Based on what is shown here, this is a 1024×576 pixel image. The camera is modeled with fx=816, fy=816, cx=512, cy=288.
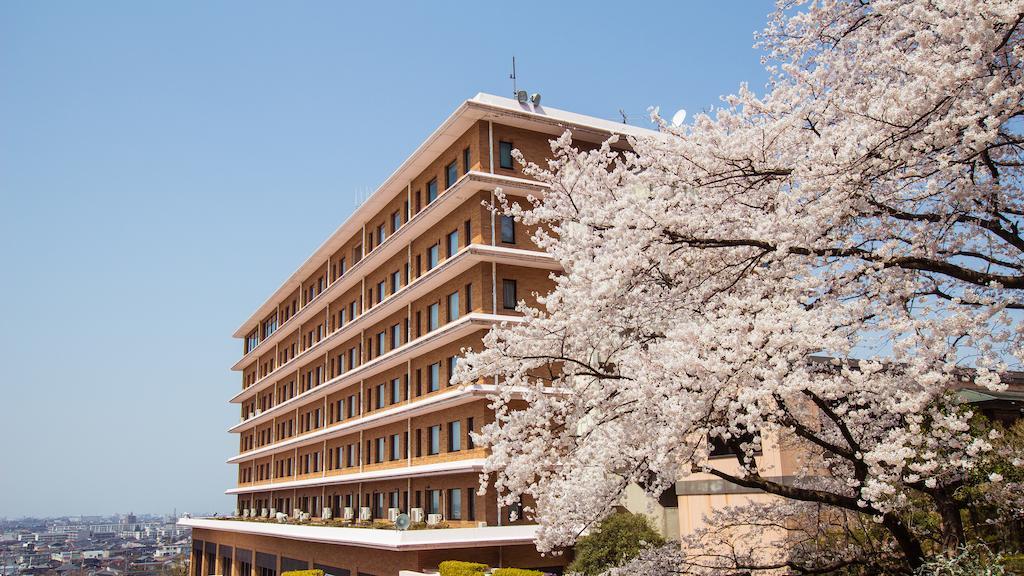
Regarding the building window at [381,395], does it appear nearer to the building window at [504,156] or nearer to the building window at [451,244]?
the building window at [451,244]

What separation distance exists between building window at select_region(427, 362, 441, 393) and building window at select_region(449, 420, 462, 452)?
87.8 inches

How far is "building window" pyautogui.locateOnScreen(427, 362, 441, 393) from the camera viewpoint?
34594mm

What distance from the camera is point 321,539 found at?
118 ft

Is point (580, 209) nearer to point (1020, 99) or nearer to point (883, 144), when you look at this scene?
point (883, 144)

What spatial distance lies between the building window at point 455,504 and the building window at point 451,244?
31.9ft

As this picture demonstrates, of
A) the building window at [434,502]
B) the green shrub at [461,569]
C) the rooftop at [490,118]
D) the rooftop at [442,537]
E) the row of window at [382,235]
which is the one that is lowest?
the green shrub at [461,569]

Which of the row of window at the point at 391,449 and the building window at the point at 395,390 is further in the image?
the building window at the point at 395,390

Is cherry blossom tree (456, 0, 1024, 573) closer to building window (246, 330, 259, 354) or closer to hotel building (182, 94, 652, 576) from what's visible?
hotel building (182, 94, 652, 576)

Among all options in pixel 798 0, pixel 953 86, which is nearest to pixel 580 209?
pixel 798 0

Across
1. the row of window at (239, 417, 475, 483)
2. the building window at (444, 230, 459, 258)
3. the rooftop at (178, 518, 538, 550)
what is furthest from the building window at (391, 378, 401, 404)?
the rooftop at (178, 518, 538, 550)

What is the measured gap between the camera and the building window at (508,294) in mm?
31784

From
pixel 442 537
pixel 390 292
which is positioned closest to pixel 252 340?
pixel 390 292

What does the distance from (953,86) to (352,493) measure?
3945 cm

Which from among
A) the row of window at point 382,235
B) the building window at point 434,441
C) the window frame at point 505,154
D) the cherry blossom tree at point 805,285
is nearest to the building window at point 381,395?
the building window at point 434,441
